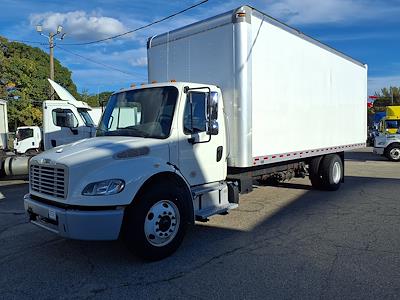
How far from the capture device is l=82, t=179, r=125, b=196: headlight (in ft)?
15.1

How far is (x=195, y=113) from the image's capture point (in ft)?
19.5

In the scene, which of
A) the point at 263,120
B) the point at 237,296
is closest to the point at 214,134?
the point at 263,120

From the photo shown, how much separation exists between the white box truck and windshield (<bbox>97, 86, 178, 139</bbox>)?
0.02 m

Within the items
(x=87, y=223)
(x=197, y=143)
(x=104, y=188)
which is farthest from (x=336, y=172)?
(x=87, y=223)

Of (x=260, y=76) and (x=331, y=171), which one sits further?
(x=331, y=171)

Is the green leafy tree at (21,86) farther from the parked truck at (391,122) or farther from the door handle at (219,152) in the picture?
the door handle at (219,152)

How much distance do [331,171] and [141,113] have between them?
6.23m

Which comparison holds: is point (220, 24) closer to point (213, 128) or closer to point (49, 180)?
point (213, 128)

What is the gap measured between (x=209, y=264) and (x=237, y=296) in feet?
3.25

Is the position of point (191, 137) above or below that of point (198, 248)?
above

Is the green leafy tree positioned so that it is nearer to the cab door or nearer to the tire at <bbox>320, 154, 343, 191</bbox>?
the tire at <bbox>320, 154, 343, 191</bbox>

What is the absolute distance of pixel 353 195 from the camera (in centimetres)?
999

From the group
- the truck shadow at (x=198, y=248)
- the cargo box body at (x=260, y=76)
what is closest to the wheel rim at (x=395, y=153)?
the cargo box body at (x=260, y=76)

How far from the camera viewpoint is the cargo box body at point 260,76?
6582 millimetres
